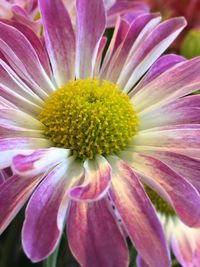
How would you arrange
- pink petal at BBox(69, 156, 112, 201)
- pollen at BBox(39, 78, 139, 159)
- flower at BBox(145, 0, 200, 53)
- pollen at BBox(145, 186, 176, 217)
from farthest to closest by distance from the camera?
flower at BBox(145, 0, 200, 53) < pollen at BBox(145, 186, 176, 217) < pollen at BBox(39, 78, 139, 159) < pink petal at BBox(69, 156, 112, 201)

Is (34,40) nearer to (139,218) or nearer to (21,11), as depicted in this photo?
(21,11)

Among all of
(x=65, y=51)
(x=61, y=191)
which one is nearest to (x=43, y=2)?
(x=65, y=51)

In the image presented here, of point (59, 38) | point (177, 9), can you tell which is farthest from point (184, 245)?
point (177, 9)

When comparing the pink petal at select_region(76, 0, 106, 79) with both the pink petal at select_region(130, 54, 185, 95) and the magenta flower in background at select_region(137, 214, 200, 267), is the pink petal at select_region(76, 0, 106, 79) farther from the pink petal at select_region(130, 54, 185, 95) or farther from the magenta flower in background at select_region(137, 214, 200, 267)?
the magenta flower in background at select_region(137, 214, 200, 267)

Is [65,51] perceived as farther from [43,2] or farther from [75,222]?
[75,222]

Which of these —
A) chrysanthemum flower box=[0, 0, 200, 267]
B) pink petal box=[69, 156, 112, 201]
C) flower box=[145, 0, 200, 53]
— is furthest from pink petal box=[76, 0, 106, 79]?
flower box=[145, 0, 200, 53]

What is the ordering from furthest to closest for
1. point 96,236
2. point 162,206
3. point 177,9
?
point 177,9
point 162,206
point 96,236

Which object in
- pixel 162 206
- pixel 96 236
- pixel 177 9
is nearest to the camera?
pixel 96 236
